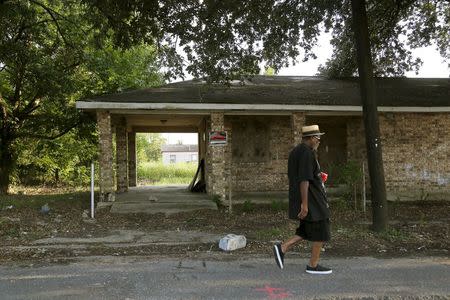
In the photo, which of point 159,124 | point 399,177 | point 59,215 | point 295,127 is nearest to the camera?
point 59,215

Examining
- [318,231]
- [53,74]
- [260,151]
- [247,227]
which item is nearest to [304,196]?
[318,231]

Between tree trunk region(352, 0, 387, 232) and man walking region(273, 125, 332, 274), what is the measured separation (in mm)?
3683

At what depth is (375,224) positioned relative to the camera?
9.05 metres

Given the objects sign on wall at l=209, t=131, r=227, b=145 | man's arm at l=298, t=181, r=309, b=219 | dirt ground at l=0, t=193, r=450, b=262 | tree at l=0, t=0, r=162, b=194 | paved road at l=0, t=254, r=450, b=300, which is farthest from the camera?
tree at l=0, t=0, r=162, b=194

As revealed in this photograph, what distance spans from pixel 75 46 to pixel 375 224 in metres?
12.8

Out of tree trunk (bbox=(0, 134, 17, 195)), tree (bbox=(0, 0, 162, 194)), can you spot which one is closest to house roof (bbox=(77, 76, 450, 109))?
tree (bbox=(0, 0, 162, 194))

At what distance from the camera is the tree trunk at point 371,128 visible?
909 cm

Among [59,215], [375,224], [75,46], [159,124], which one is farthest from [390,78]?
[59,215]

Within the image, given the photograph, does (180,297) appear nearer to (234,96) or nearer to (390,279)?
(390,279)

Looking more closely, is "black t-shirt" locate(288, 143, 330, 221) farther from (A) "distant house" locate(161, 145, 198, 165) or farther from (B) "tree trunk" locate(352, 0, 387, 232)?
(A) "distant house" locate(161, 145, 198, 165)

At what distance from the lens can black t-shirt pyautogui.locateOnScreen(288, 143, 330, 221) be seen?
223 inches

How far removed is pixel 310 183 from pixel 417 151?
33.7ft

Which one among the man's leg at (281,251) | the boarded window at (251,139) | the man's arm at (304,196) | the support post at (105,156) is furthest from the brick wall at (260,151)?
the man's arm at (304,196)

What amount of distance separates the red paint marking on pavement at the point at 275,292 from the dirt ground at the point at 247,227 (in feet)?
7.10
